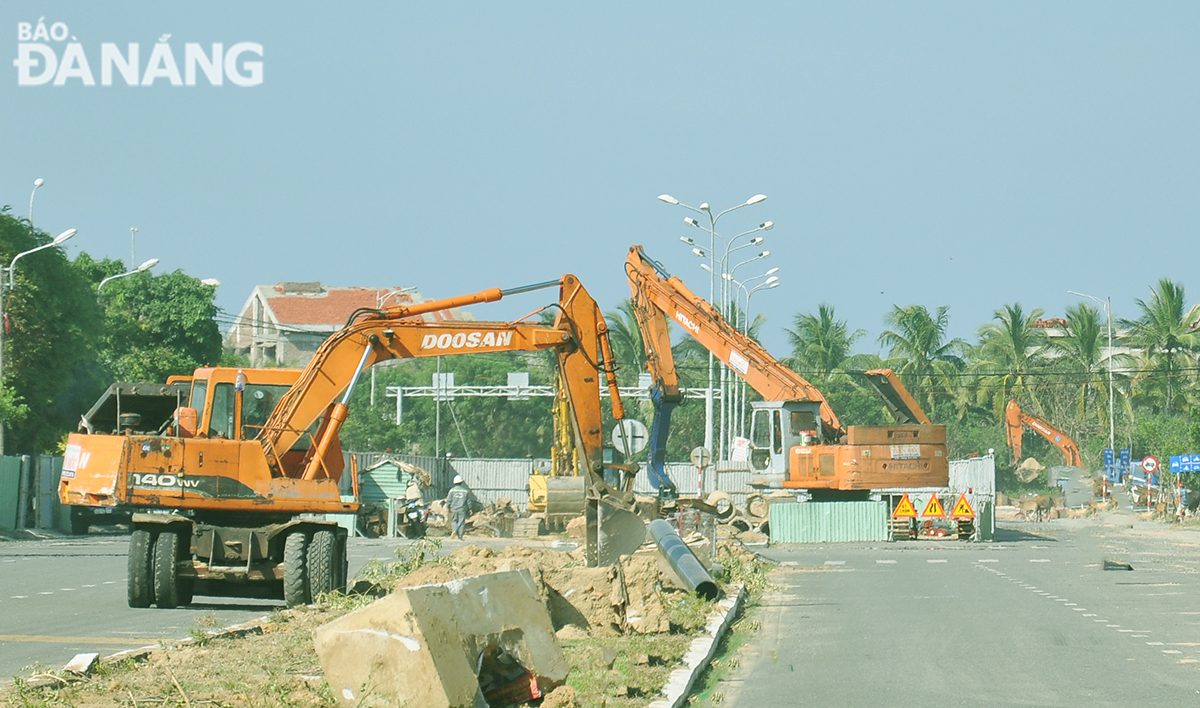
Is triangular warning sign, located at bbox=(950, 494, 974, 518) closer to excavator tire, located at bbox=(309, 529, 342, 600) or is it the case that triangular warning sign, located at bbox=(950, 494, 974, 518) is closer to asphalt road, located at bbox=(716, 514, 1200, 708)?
asphalt road, located at bbox=(716, 514, 1200, 708)

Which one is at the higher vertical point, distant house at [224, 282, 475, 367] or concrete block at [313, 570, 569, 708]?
distant house at [224, 282, 475, 367]

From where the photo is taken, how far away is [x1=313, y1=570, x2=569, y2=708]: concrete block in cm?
763

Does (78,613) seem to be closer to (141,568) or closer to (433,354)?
(141,568)

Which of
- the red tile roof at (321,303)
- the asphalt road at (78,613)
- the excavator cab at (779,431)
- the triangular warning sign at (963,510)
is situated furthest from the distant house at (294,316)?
the asphalt road at (78,613)

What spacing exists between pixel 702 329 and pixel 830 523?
6.05m

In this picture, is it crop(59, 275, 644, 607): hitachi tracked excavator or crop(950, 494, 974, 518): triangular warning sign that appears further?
crop(950, 494, 974, 518): triangular warning sign

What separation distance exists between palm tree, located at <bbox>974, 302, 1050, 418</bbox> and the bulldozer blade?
58465mm

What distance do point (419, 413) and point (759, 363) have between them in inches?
1726

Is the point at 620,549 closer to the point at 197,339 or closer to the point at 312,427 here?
the point at 312,427

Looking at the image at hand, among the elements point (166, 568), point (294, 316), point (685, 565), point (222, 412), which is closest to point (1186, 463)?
point (685, 565)

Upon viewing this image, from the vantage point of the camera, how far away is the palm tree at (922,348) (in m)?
74.2

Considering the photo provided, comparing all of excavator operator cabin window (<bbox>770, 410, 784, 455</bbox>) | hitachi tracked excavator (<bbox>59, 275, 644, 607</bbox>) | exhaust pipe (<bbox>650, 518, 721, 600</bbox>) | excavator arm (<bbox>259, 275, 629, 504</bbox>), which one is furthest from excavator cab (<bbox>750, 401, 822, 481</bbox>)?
hitachi tracked excavator (<bbox>59, 275, 644, 607</bbox>)

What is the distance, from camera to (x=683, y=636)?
12.7 m

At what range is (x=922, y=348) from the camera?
243 feet
